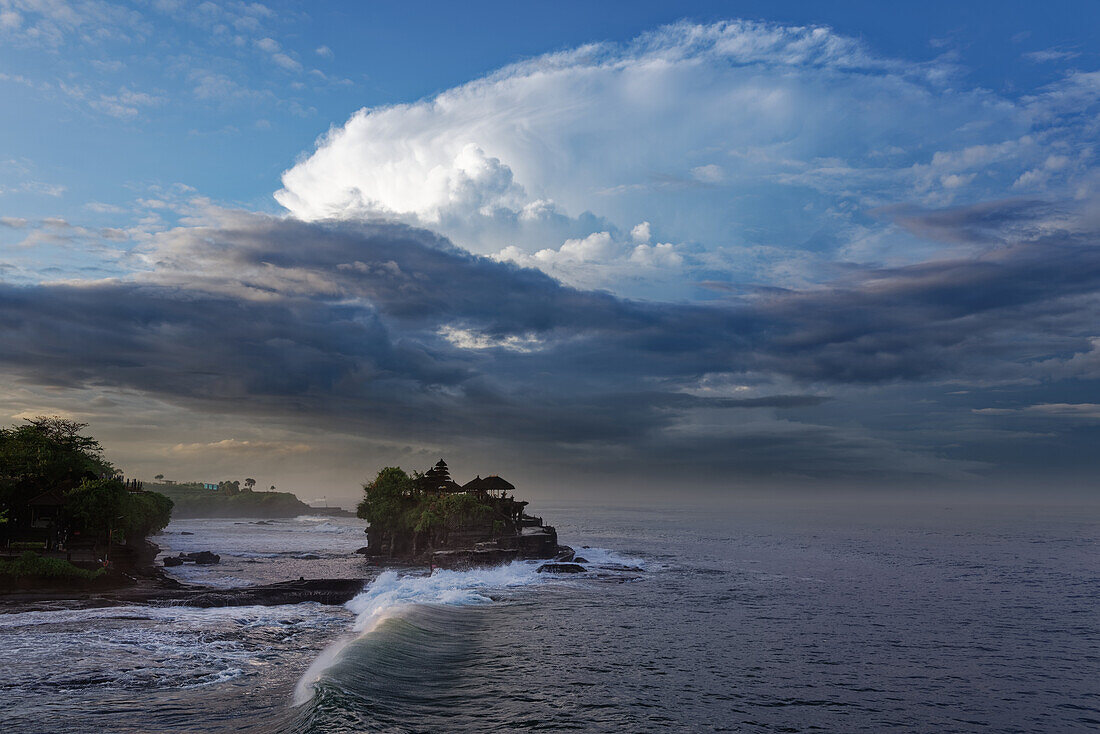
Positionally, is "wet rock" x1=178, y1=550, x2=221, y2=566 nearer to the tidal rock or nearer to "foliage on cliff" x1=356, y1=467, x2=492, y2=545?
"foliage on cliff" x1=356, y1=467, x2=492, y2=545

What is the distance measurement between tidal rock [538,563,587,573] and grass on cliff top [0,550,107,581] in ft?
131

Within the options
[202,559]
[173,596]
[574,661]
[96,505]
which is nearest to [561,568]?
[173,596]

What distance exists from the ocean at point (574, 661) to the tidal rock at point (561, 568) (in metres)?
8.64

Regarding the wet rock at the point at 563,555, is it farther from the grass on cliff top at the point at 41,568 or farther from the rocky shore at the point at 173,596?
the grass on cliff top at the point at 41,568

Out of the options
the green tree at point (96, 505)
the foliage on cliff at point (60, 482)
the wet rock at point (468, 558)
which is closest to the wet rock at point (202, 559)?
the foliage on cliff at point (60, 482)

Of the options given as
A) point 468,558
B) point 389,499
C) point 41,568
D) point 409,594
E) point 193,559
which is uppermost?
point 389,499

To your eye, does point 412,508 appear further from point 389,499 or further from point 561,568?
point 561,568

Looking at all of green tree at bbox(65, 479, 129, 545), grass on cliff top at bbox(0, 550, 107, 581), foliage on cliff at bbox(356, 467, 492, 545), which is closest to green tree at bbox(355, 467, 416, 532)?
foliage on cliff at bbox(356, 467, 492, 545)

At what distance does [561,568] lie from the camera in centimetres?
6788

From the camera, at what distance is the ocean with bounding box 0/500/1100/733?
21875 mm

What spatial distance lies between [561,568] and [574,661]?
126ft

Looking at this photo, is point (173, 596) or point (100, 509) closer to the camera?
point (173, 596)

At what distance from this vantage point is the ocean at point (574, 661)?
21.9 metres

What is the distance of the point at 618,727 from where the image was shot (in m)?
21.5
